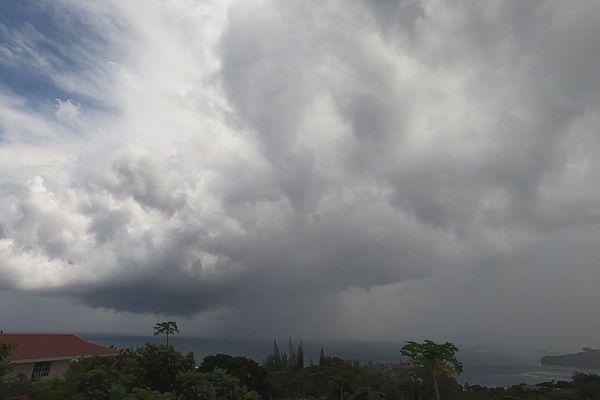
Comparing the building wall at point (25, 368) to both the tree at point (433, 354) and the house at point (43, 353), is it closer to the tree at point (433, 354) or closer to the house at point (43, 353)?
the house at point (43, 353)

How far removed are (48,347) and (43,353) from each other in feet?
4.87

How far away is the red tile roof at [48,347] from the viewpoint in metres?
32.8

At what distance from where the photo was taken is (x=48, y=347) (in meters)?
35.5

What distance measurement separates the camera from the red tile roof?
3285 centimetres

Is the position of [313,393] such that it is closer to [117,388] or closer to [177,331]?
[177,331]

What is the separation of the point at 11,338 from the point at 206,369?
17746mm

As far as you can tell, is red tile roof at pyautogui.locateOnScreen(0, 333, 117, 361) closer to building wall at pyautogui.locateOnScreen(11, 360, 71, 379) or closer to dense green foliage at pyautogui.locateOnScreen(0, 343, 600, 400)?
building wall at pyautogui.locateOnScreen(11, 360, 71, 379)

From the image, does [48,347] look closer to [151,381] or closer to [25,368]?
[25,368]

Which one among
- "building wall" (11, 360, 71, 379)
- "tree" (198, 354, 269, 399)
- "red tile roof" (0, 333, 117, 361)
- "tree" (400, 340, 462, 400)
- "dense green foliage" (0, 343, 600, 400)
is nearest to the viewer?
"dense green foliage" (0, 343, 600, 400)

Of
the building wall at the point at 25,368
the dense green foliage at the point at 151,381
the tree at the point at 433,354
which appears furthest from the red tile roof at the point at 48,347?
the tree at the point at 433,354

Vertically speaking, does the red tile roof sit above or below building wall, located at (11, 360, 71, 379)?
above

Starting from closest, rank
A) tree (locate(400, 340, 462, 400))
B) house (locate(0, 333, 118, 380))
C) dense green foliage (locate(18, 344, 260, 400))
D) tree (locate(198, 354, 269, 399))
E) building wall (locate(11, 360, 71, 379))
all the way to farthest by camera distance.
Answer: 1. dense green foliage (locate(18, 344, 260, 400))
2. tree (locate(400, 340, 462, 400))
3. house (locate(0, 333, 118, 380))
4. building wall (locate(11, 360, 71, 379))
5. tree (locate(198, 354, 269, 399))

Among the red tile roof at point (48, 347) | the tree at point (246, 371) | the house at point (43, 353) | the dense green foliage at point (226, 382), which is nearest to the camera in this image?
the dense green foliage at point (226, 382)

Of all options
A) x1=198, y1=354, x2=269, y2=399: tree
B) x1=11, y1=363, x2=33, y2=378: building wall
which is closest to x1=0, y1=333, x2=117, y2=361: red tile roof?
x1=11, y1=363, x2=33, y2=378: building wall
